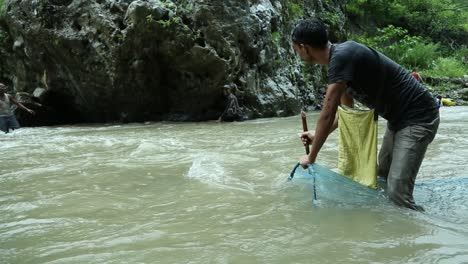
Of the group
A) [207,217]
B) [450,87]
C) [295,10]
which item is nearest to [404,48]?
[450,87]

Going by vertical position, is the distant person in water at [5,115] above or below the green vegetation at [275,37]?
below

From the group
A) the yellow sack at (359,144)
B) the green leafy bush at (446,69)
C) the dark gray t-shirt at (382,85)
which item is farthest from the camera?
the green leafy bush at (446,69)

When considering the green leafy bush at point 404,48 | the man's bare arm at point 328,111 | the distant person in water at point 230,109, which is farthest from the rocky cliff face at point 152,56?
the green leafy bush at point 404,48

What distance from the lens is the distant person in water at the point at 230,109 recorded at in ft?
39.1

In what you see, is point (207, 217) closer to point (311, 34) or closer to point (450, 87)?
point (311, 34)

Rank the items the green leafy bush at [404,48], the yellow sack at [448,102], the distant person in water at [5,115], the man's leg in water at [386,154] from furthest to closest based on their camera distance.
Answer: the green leafy bush at [404,48], the yellow sack at [448,102], the distant person in water at [5,115], the man's leg in water at [386,154]

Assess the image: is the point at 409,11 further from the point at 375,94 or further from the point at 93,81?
the point at 375,94

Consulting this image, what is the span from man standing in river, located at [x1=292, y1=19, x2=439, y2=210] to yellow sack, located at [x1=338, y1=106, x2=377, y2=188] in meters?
0.11

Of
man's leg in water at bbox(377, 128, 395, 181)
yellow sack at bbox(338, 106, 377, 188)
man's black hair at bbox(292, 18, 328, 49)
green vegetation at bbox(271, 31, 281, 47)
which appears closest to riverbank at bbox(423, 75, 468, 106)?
green vegetation at bbox(271, 31, 281, 47)

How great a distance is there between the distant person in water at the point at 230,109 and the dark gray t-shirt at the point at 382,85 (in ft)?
29.0

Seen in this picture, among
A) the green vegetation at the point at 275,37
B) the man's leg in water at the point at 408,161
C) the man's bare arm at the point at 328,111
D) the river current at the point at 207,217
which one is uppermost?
the green vegetation at the point at 275,37

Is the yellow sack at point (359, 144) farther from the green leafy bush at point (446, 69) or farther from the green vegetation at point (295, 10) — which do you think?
the green leafy bush at point (446, 69)

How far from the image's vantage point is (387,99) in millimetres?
3033

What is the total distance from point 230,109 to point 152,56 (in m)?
2.66
